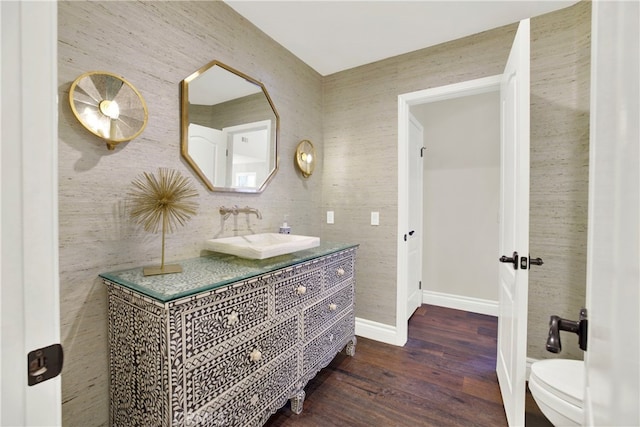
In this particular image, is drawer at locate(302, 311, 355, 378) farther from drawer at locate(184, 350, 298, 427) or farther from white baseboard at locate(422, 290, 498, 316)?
white baseboard at locate(422, 290, 498, 316)

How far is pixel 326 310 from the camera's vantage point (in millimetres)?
1899

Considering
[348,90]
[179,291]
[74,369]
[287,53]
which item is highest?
[287,53]

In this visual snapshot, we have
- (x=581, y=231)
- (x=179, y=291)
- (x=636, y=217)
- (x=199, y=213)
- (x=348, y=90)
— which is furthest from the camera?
(x=348, y=90)

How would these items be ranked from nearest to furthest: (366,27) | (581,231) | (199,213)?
(199,213) < (581,231) < (366,27)

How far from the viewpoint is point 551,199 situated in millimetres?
1928

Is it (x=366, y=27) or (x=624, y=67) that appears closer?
(x=624, y=67)

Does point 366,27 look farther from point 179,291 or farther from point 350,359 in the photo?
point 350,359

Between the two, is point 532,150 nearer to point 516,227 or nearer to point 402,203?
point 516,227

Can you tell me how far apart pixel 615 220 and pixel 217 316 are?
4.07 feet

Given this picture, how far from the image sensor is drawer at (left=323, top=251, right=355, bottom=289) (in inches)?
75.2

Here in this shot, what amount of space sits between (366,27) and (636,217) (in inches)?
89.0

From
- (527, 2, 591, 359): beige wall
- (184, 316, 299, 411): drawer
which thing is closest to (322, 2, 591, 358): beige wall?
(527, 2, 591, 359): beige wall

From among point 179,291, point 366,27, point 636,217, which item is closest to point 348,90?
point 366,27

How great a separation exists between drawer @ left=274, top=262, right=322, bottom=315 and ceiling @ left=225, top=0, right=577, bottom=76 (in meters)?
1.79
